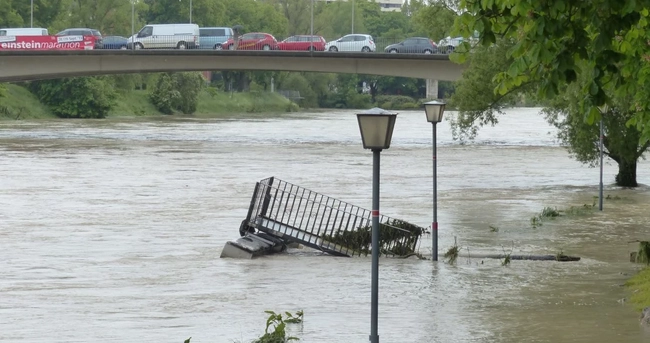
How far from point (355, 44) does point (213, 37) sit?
11233 millimetres

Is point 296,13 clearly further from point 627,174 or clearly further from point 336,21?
point 627,174

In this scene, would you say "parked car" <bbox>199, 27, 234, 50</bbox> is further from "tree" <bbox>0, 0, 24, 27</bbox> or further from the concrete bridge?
"tree" <bbox>0, 0, 24, 27</bbox>

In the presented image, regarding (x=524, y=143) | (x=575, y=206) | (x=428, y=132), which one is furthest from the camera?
(x=428, y=132)

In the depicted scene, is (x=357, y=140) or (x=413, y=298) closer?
(x=413, y=298)

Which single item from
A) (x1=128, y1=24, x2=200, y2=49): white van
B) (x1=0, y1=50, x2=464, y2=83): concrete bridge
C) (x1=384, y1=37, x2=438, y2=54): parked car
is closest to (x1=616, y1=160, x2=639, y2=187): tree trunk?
(x1=0, y1=50, x2=464, y2=83): concrete bridge

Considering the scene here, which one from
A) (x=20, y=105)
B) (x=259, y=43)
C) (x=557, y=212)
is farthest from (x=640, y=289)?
(x=20, y=105)

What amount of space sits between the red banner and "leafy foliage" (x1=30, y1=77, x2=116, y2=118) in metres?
18.6

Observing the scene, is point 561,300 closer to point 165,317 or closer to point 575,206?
point 165,317

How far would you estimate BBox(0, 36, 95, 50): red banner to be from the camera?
2879 inches

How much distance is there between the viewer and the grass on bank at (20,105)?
295 feet

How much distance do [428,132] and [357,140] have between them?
35.1 feet

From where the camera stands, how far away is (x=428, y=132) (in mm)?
78562

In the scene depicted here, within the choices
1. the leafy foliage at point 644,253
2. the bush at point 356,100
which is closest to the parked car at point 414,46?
the leafy foliage at point 644,253

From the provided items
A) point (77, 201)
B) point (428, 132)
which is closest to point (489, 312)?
point (77, 201)
